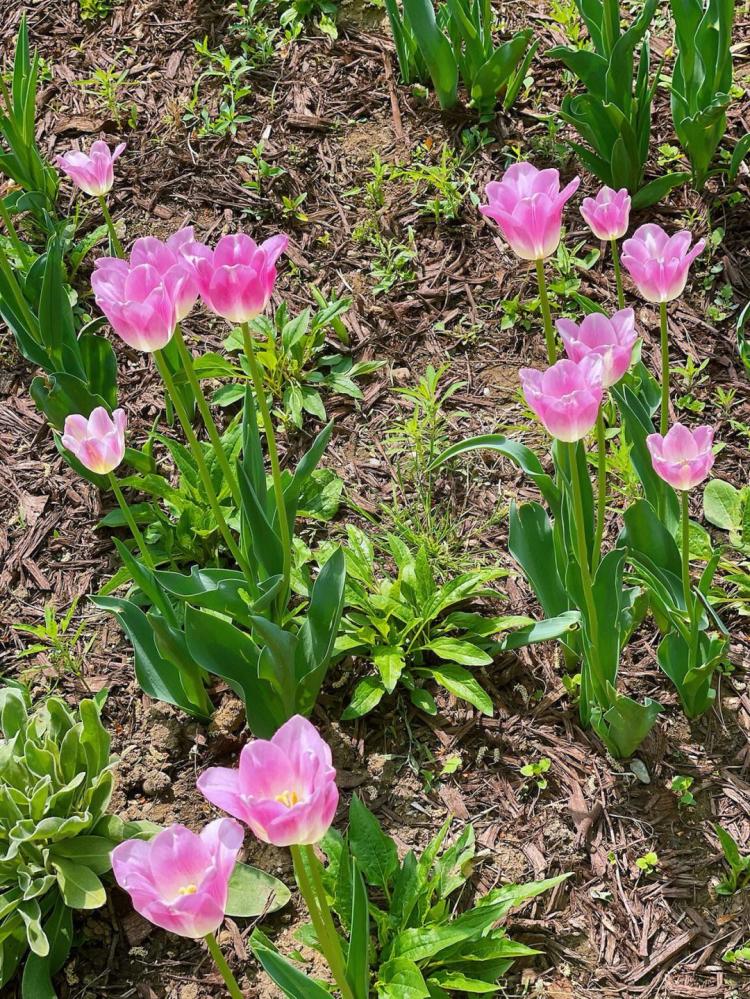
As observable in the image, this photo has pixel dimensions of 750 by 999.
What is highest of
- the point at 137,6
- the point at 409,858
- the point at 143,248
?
the point at 143,248

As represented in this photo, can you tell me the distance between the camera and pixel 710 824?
80.0 inches

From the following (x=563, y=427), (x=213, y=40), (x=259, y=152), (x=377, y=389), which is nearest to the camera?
(x=563, y=427)

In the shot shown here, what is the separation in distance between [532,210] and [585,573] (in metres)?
0.62

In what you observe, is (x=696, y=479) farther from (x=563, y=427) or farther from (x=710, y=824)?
(x=710, y=824)

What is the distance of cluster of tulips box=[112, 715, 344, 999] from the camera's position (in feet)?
3.91

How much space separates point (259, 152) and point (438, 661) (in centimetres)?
184

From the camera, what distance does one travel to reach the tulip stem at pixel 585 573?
5.65ft

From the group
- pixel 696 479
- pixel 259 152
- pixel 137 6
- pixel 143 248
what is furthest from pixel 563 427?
pixel 137 6

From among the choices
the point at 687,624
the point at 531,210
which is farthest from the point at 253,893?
the point at 531,210

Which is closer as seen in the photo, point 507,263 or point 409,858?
point 409,858

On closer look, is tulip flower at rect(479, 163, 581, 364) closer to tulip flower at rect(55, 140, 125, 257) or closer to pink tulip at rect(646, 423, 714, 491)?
pink tulip at rect(646, 423, 714, 491)

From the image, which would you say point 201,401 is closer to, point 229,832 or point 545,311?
point 545,311

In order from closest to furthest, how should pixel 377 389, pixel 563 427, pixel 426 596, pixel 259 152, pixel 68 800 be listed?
pixel 563 427 → pixel 68 800 → pixel 426 596 → pixel 377 389 → pixel 259 152

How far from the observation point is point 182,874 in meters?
1.28
